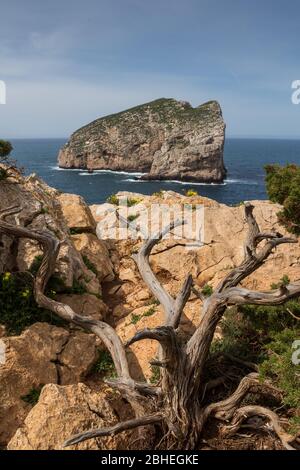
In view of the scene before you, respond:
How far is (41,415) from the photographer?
9211mm

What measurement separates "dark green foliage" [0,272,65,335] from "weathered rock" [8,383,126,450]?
10.7 feet

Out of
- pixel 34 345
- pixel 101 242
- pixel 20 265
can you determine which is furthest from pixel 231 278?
pixel 101 242

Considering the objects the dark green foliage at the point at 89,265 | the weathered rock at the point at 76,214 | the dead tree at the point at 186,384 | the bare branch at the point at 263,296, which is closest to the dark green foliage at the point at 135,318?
the dead tree at the point at 186,384

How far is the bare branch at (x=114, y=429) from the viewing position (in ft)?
28.2

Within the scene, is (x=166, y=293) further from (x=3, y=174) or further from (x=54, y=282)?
(x=3, y=174)

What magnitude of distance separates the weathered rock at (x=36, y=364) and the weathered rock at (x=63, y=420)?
5.54 ft

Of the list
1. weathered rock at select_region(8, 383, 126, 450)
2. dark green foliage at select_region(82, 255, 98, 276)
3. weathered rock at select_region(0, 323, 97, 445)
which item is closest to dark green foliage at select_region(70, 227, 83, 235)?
dark green foliage at select_region(82, 255, 98, 276)

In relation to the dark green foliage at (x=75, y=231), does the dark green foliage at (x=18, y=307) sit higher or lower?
lower

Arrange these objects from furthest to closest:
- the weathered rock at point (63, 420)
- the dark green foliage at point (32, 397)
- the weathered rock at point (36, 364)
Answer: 1. the dark green foliage at point (32, 397)
2. the weathered rock at point (36, 364)
3. the weathered rock at point (63, 420)

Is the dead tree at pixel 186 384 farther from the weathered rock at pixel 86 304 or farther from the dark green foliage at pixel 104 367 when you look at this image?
the weathered rock at pixel 86 304

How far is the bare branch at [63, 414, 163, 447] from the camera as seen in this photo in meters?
8.61

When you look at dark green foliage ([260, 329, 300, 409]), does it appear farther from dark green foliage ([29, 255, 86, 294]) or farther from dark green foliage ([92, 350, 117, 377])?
dark green foliage ([29, 255, 86, 294])
